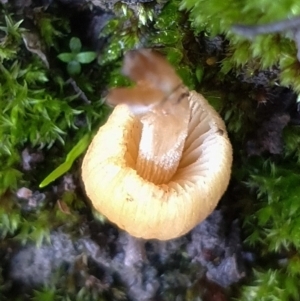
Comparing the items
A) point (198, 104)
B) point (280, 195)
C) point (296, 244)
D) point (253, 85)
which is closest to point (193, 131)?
point (198, 104)

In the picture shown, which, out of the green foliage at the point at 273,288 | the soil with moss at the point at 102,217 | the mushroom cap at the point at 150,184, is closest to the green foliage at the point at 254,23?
the soil with moss at the point at 102,217

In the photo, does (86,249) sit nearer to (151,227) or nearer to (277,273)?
(151,227)

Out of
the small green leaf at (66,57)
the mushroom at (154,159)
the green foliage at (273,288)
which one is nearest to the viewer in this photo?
the mushroom at (154,159)

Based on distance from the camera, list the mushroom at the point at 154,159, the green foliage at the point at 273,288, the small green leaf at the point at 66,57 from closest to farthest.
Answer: the mushroom at the point at 154,159 < the green foliage at the point at 273,288 < the small green leaf at the point at 66,57

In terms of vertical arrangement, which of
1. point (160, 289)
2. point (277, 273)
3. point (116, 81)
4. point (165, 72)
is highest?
point (165, 72)

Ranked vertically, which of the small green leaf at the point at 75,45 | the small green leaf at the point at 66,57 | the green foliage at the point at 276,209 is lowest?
the green foliage at the point at 276,209

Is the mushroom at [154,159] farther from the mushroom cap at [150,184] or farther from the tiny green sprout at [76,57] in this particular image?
the tiny green sprout at [76,57]

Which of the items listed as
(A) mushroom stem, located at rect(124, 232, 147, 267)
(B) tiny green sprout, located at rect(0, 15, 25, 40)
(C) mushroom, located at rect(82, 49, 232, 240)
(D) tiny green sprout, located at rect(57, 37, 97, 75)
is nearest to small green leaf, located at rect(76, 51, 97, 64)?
(D) tiny green sprout, located at rect(57, 37, 97, 75)
